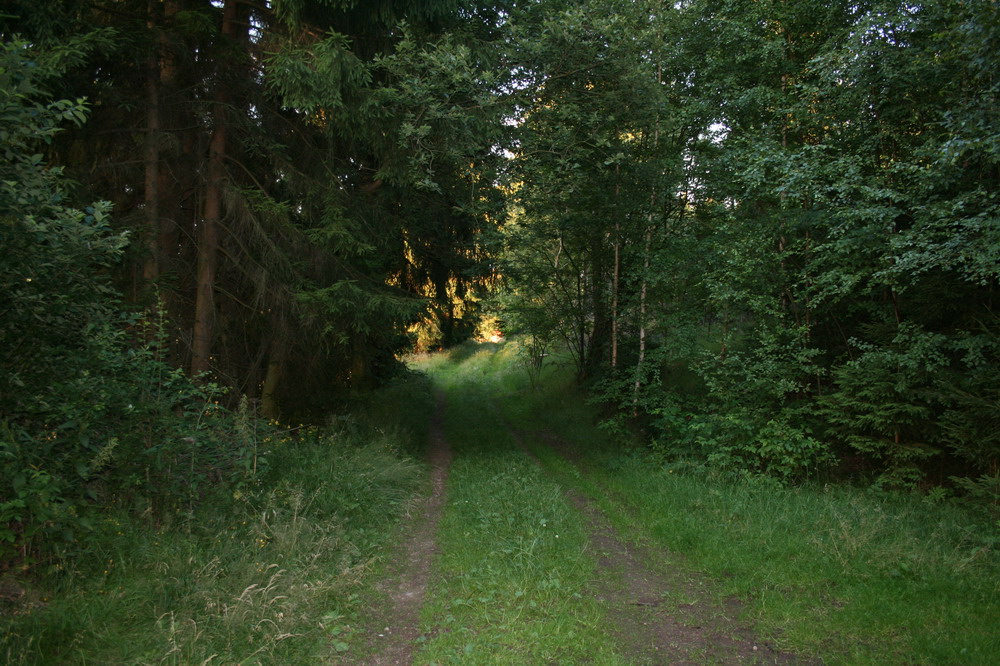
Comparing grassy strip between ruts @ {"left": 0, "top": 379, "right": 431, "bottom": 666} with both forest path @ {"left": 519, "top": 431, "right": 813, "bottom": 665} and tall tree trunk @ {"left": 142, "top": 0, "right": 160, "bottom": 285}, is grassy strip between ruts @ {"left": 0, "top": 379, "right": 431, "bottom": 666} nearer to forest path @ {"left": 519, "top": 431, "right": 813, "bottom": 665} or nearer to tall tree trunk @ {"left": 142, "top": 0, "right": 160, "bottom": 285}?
forest path @ {"left": 519, "top": 431, "right": 813, "bottom": 665}

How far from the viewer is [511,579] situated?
18.5 ft

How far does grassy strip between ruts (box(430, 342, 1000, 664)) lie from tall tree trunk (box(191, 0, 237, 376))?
6965 mm

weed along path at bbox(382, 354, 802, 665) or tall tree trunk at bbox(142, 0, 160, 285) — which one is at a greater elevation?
tall tree trunk at bbox(142, 0, 160, 285)

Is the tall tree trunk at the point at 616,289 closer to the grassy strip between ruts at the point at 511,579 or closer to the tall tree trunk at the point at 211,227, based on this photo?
the grassy strip between ruts at the point at 511,579

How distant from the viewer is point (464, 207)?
410 inches

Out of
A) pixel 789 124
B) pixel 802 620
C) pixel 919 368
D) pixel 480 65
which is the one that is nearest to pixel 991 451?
pixel 919 368

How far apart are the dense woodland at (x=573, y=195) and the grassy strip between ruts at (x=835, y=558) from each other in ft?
3.32

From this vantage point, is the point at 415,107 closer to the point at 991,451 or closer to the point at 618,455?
the point at 618,455

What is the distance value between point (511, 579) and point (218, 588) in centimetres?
271

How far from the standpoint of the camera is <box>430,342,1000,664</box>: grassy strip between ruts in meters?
4.51

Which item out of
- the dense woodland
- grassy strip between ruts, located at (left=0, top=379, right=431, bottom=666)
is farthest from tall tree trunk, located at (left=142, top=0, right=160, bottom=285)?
grassy strip between ruts, located at (left=0, top=379, right=431, bottom=666)

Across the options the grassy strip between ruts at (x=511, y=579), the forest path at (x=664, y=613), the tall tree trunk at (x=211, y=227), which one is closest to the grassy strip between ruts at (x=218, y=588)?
the grassy strip between ruts at (x=511, y=579)

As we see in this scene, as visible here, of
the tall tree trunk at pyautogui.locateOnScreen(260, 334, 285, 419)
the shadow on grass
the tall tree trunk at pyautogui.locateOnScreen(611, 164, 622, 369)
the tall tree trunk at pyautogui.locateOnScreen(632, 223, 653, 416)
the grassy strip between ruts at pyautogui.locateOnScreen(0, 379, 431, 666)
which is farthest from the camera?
the shadow on grass

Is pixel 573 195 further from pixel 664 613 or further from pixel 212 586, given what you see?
pixel 212 586
